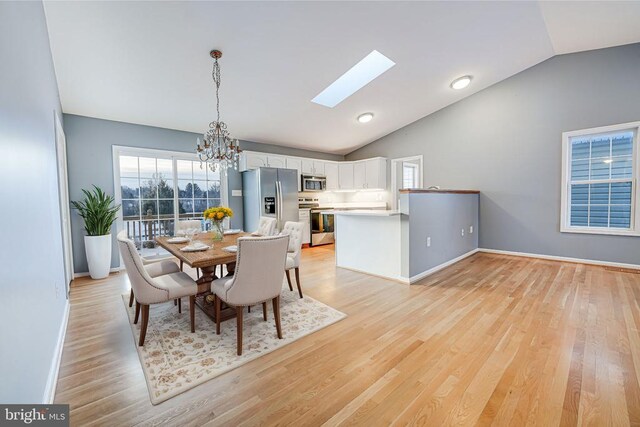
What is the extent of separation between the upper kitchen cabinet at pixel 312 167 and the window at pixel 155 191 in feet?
6.90

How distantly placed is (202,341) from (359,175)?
547 cm

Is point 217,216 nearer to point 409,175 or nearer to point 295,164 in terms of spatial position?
point 295,164

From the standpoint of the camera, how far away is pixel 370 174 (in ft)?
21.9

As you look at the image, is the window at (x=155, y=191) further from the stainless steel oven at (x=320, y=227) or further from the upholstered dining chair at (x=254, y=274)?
the upholstered dining chair at (x=254, y=274)

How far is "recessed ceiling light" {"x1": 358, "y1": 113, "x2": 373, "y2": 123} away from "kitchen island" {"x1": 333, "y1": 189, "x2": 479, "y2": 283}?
2.29m

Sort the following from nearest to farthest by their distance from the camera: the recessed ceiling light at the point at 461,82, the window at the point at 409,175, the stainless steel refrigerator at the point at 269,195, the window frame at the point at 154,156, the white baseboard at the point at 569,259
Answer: the white baseboard at the point at 569,259 < the window frame at the point at 154,156 < the recessed ceiling light at the point at 461,82 < the stainless steel refrigerator at the point at 269,195 < the window at the point at 409,175

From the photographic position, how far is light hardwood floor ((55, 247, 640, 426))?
1.43 m

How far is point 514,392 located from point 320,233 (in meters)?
5.08

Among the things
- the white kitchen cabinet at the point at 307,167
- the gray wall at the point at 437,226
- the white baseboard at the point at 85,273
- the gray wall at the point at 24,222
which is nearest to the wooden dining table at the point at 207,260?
the gray wall at the point at 24,222

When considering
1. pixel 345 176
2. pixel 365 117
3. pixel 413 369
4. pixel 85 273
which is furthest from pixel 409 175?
pixel 85 273

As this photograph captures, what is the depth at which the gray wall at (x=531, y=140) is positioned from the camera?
13.0ft

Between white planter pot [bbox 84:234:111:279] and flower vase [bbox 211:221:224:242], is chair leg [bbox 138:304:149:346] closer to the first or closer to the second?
flower vase [bbox 211:221:224:242]

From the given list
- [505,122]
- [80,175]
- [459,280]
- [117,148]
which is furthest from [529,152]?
[80,175]

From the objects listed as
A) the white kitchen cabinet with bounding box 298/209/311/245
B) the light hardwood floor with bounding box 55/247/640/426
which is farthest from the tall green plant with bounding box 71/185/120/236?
the white kitchen cabinet with bounding box 298/209/311/245
